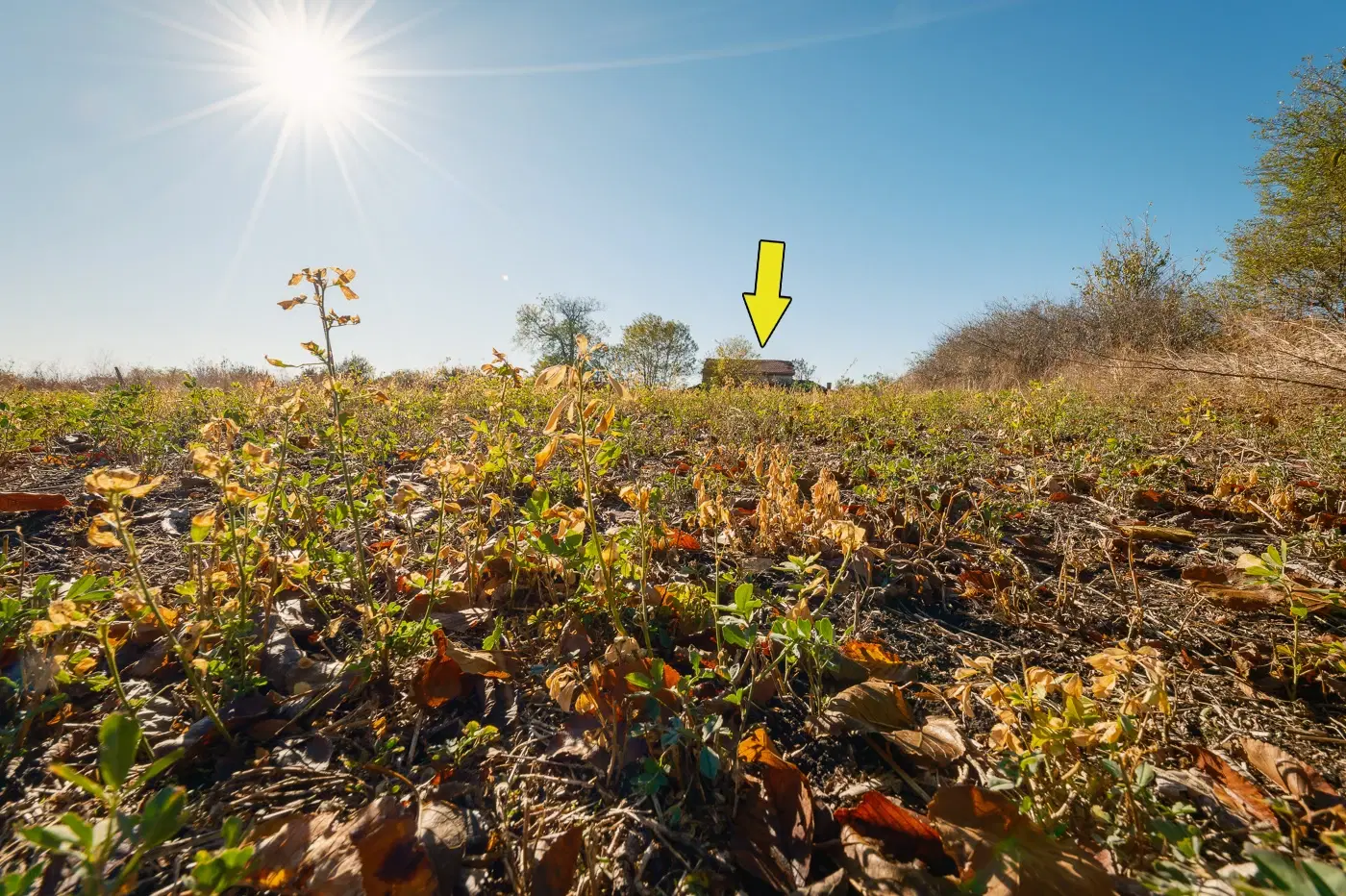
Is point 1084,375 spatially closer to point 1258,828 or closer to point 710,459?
point 710,459

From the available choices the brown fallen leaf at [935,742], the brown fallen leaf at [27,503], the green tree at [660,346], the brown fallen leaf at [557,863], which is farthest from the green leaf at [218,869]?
the green tree at [660,346]

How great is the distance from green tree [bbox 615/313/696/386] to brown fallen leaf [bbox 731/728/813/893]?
1601 inches

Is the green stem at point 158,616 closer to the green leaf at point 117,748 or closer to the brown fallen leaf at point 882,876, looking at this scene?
the green leaf at point 117,748

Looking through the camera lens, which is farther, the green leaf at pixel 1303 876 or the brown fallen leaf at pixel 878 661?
the brown fallen leaf at pixel 878 661

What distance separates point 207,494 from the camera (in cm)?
282

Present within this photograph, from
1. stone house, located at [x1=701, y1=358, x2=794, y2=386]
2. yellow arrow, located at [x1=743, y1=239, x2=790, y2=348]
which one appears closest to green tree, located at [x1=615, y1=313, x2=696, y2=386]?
stone house, located at [x1=701, y1=358, x2=794, y2=386]

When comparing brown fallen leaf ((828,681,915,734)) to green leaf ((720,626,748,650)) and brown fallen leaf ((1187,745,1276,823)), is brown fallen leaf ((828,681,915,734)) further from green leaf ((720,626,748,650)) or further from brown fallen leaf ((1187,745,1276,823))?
brown fallen leaf ((1187,745,1276,823))

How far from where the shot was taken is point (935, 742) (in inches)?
45.7

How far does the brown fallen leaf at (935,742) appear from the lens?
1.13m

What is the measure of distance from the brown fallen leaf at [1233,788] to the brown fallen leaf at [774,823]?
0.78 m

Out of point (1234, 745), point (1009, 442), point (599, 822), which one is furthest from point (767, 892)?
point (1009, 442)

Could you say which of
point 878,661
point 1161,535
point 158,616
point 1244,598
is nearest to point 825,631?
point 878,661

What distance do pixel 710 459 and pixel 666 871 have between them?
2789 mm

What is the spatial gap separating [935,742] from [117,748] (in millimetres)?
1396
